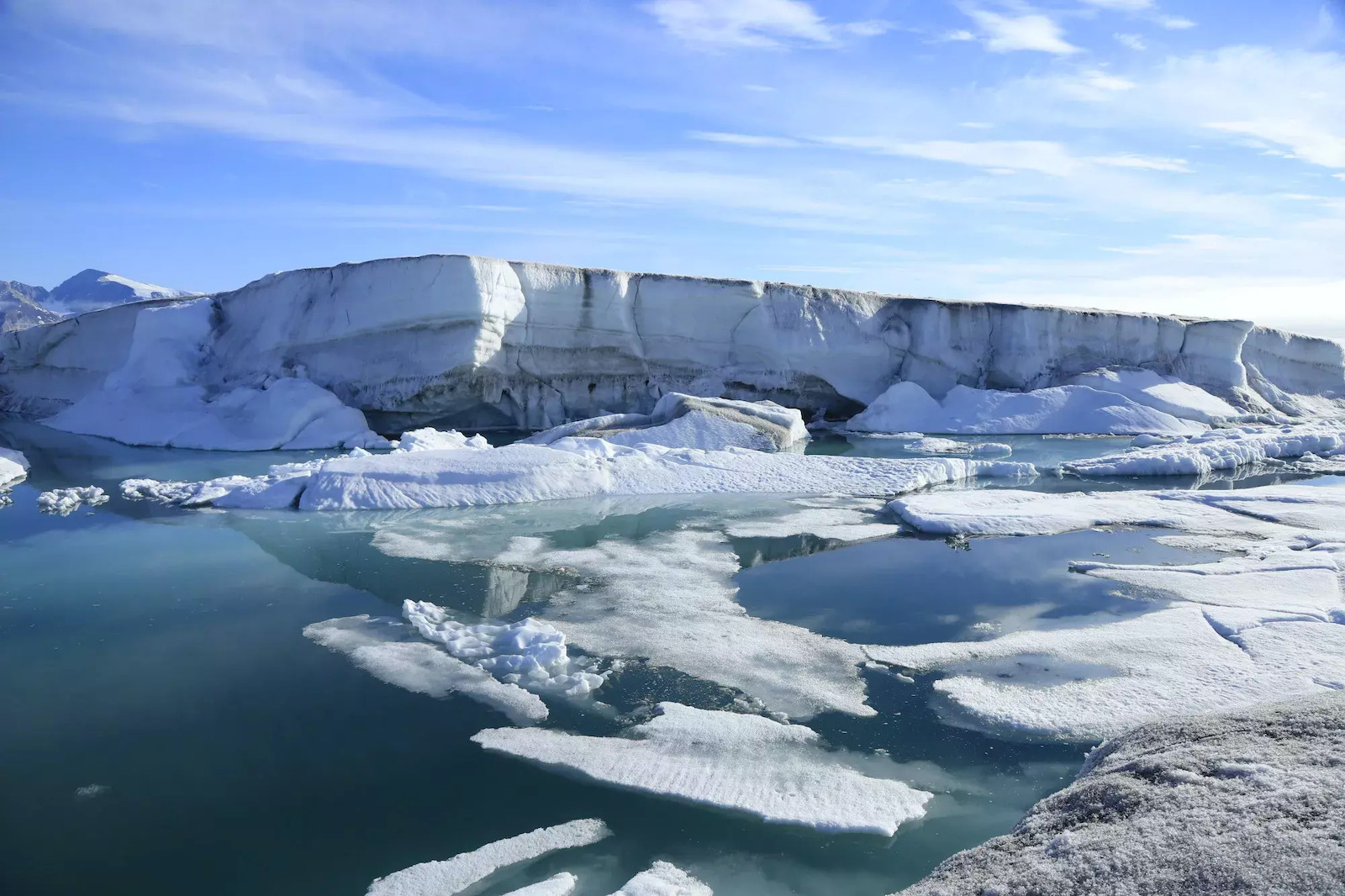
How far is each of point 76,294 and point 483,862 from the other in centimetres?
4610

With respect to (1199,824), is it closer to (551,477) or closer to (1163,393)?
(551,477)

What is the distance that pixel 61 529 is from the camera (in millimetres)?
7250

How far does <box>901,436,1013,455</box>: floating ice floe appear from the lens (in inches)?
485

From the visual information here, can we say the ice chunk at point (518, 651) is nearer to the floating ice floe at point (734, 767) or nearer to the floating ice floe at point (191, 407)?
the floating ice floe at point (734, 767)

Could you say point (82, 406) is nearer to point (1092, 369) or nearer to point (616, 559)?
point (616, 559)

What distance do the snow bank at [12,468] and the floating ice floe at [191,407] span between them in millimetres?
2109

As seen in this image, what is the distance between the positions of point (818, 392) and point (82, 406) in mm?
12779

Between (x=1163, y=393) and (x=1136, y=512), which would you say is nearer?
(x=1136, y=512)

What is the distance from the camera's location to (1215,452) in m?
11.5

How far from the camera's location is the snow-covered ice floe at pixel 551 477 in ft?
26.9

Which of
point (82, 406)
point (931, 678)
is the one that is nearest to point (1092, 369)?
point (931, 678)

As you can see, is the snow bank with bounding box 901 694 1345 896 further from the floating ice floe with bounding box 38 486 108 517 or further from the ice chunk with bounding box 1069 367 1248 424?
the ice chunk with bounding box 1069 367 1248 424

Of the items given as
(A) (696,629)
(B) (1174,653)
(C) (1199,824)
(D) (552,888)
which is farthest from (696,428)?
(C) (1199,824)

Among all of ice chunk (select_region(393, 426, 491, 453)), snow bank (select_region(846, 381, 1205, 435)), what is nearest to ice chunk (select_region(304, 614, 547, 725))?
ice chunk (select_region(393, 426, 491, 453))
